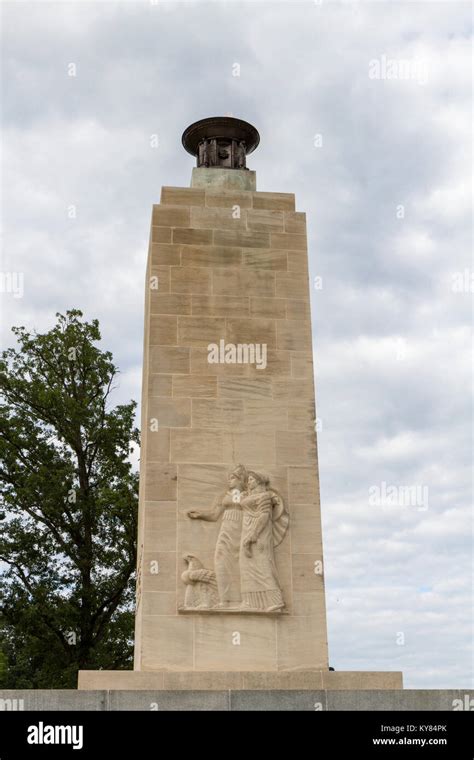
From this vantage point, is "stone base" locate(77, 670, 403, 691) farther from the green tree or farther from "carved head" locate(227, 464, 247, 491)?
the green tree

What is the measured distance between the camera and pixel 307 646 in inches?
581

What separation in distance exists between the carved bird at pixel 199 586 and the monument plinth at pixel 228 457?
0.02 metres

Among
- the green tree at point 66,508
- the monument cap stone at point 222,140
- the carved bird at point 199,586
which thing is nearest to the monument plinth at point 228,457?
the carved bird at point 199,586

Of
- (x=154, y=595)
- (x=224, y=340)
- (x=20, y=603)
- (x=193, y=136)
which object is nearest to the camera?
(x=154, y=595)

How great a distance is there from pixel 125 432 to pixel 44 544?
443cm

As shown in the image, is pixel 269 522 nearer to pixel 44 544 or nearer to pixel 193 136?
pixel 193 136

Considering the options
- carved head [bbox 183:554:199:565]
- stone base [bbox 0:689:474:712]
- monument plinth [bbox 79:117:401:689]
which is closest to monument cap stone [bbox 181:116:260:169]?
monument plinth [bbox 79:117:401:689]

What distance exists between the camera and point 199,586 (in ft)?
48.5

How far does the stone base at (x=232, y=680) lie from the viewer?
13.1 meters

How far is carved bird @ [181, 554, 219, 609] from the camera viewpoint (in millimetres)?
14680

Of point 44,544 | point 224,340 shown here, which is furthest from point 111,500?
point 224,340

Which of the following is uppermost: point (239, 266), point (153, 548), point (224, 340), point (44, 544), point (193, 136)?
point (193, 136)

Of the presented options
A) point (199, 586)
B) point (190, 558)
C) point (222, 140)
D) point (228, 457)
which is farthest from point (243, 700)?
point (222, 140)

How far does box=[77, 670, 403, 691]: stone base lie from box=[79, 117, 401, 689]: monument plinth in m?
0.02
